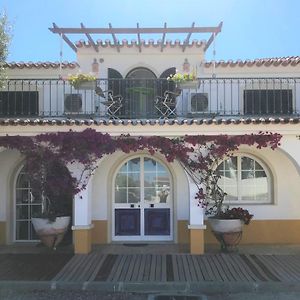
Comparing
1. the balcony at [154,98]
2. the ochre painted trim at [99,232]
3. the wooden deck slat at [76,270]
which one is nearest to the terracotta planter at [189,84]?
the balcony at [154,98]

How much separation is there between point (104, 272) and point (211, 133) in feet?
12.8

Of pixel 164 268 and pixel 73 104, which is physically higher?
pixel 73 104

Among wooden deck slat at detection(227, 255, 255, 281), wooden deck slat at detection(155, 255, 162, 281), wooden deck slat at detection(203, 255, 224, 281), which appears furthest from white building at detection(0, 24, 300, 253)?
wooden deck slat at detection(155, 255, 162, 281)

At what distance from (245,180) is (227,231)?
2.07 meters

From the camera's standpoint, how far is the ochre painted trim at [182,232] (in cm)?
1158

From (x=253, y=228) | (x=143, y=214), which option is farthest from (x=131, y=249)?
(x=253, y=228)

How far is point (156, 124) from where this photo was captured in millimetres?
10055

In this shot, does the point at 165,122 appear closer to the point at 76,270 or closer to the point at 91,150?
the point at 91,150

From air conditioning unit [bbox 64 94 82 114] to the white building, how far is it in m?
0.03

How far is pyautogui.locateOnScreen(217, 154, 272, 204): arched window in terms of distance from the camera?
38.9 feet

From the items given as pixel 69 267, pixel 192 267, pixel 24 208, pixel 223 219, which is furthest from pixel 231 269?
pixel 24 208

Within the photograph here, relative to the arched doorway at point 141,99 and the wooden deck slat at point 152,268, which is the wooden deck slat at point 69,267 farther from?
the arched doorway at point 141,99

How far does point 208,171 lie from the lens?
10.4 m

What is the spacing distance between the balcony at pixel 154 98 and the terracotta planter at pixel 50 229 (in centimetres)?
338
